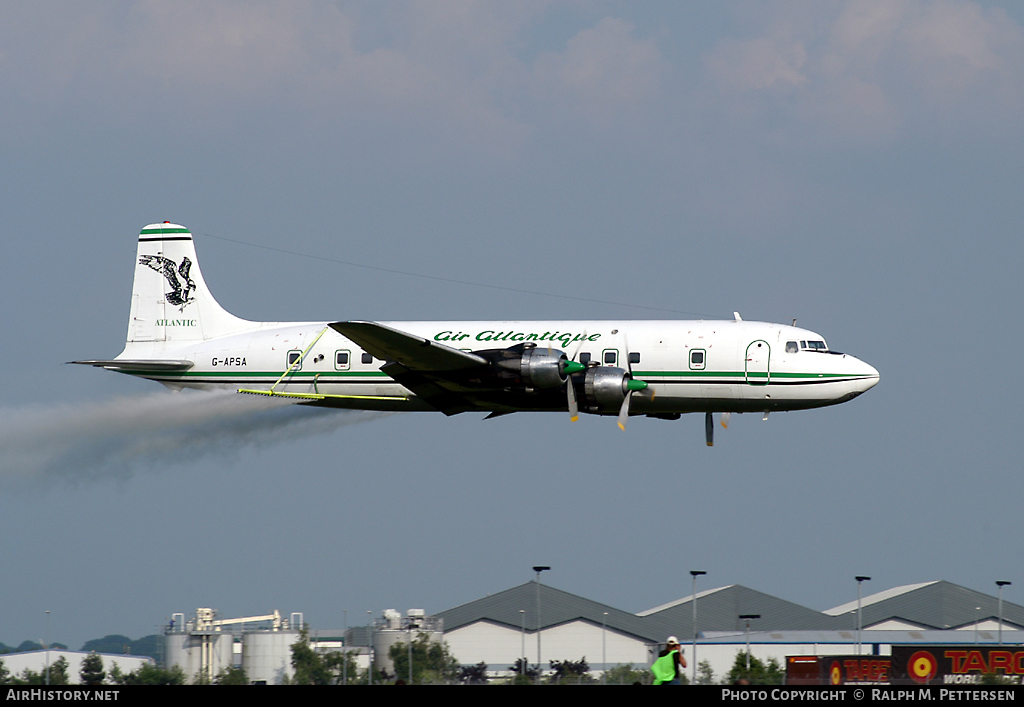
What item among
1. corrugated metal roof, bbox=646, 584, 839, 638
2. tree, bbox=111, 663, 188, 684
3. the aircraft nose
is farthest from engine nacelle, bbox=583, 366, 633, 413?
corrugated metal roof, bbox=646, 584, 839, 638

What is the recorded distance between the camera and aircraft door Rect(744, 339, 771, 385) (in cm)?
3306

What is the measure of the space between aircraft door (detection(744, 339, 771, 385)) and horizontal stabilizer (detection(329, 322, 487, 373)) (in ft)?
24.1

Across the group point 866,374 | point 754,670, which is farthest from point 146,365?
point 754,670

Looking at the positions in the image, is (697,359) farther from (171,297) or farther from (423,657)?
(423,657)

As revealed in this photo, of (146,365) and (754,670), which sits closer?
(146,365)

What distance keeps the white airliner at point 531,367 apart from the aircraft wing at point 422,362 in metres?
0.04

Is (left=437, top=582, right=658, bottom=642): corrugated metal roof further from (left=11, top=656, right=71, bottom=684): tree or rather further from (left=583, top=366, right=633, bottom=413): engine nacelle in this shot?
(left=583, top=366, right=633, bottom=413): engine nacelle

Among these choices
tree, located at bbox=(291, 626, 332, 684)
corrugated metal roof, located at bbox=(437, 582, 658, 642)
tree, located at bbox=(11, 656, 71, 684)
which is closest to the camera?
tree, located at bbox=(11, 656, 71, 684)

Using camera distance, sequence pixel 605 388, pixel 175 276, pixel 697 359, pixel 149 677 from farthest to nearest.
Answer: pixel 149 677 < pixel 175 276 < pixel 697 359 < pixel 605 388

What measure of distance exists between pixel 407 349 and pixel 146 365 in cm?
1023

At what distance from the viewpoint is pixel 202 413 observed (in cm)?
3741

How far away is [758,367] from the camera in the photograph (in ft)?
108
